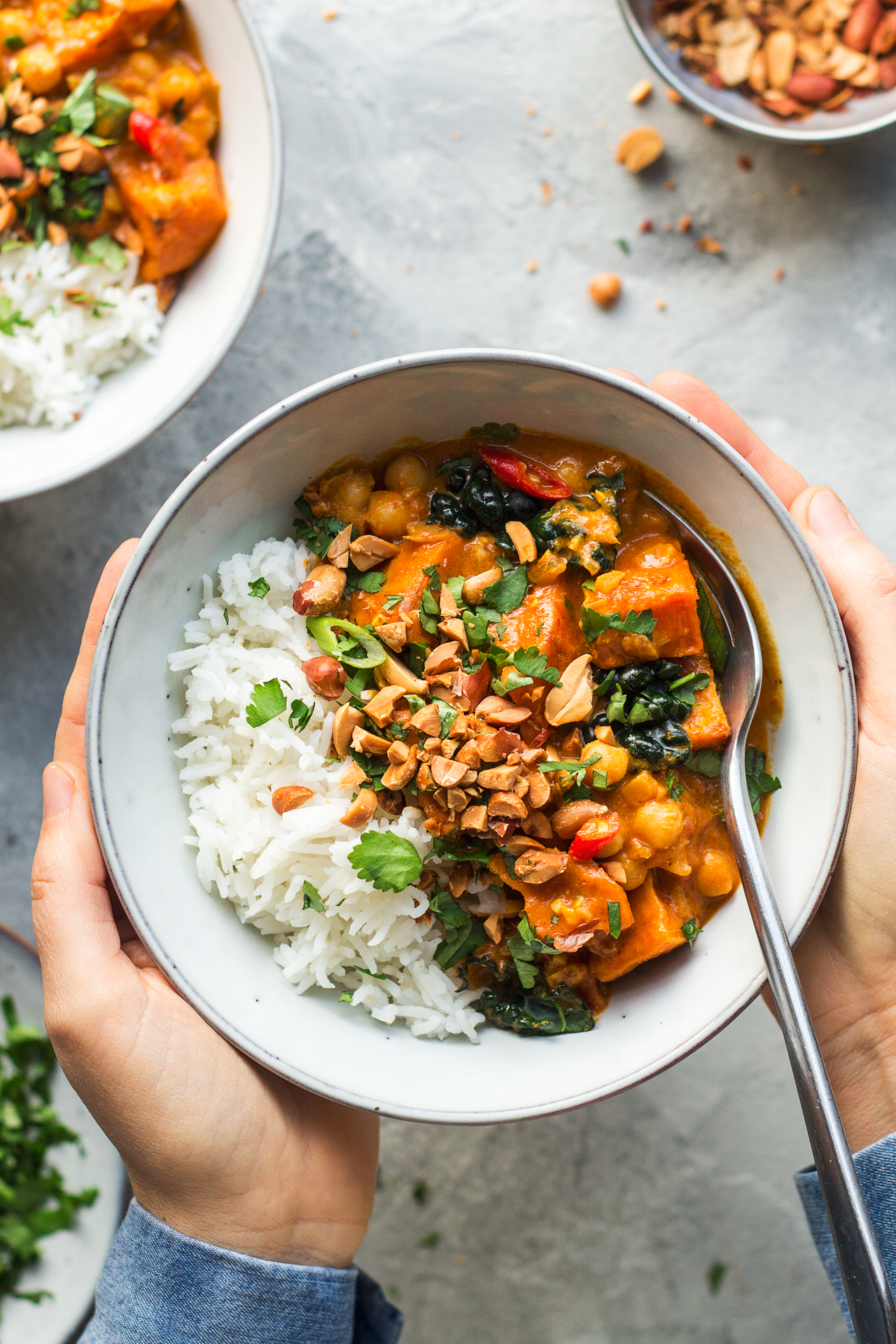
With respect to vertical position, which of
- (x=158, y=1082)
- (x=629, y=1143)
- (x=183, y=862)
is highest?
(x=183, y=862)

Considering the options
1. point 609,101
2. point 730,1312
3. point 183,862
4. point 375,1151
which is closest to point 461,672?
point 183,862

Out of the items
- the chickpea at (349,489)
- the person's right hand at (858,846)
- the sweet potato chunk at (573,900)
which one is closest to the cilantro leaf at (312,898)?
the sweet potato chunk at (573,900)

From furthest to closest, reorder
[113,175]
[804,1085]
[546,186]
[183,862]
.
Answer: [546,186] < [113,175] < [183,862] < [804,1085]

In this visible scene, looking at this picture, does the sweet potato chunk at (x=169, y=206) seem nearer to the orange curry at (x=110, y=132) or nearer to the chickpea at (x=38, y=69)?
the orange curry at (x=110, y=132)

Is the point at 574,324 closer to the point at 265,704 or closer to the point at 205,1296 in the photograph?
the point at 265,704

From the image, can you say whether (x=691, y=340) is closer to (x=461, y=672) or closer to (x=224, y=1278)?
(x=461, y=672)
